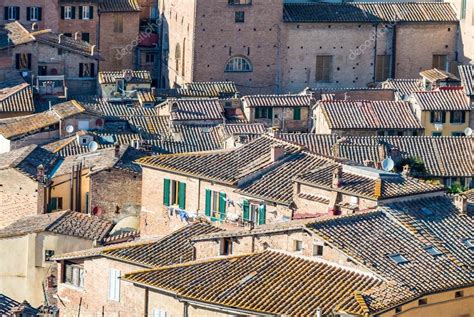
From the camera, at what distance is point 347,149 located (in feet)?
222

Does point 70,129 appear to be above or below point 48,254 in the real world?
above

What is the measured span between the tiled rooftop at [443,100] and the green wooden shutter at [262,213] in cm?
2316

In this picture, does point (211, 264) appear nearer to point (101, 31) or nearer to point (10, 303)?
point (10, 303)

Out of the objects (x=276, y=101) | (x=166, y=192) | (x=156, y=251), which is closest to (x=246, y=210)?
(x=166, y=192)

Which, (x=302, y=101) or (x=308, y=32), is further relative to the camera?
(x=308, y=32)

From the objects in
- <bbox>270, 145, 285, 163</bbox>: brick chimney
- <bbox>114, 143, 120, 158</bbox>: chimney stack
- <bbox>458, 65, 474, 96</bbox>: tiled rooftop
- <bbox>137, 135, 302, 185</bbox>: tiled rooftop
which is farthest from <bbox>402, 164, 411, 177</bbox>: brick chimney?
<bbox>458, 65, 474, 96</bbox>: tiled rooftop

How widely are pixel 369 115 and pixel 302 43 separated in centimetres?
1223

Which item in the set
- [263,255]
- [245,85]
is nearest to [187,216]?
[263,255]

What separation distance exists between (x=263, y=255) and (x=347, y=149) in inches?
775

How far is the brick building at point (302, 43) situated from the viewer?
285 feet

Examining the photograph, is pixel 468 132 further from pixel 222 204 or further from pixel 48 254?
pixel 48 254

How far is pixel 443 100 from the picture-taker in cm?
7831

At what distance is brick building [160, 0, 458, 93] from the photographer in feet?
285

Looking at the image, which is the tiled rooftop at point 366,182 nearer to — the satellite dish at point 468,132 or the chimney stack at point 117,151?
the chimney stack at point 117,151
